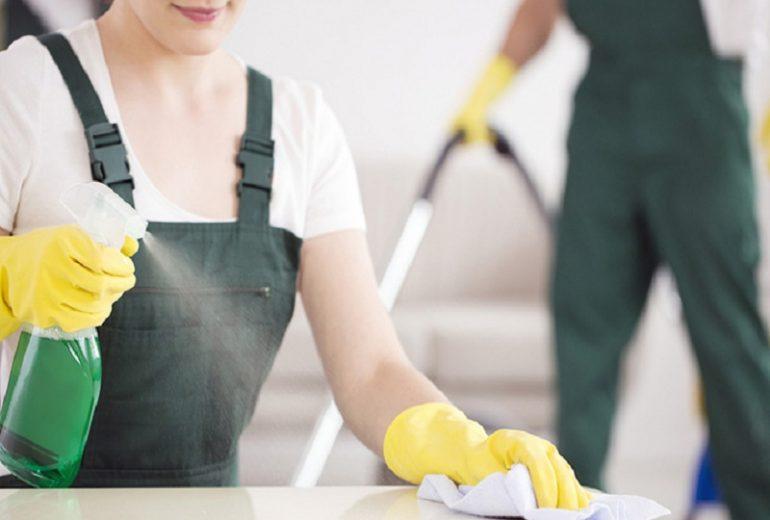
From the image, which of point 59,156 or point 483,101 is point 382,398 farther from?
point 483,101

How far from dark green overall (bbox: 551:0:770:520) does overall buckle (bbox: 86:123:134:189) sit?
1464mm

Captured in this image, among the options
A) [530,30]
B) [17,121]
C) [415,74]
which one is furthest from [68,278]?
[415,74]

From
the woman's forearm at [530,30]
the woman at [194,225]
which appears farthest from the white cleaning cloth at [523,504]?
the woman's forearm at [530,30]

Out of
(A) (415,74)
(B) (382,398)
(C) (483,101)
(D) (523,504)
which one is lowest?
(A) (415,74)

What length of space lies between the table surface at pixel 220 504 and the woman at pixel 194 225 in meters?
0.18

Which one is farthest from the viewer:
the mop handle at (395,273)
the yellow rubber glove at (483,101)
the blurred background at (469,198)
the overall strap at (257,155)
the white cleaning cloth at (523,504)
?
the blurred background at (469,198)

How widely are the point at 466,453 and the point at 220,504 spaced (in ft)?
0.65

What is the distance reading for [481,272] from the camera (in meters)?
4.38

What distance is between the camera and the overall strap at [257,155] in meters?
1.29

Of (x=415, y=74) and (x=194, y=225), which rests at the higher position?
(x=194, y=225)

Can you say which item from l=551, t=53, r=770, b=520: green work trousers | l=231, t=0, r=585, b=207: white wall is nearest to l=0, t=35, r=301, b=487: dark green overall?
l=551, t=53, r=770, b=520: green work trousers

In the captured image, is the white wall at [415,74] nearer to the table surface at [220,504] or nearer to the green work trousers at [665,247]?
the green work trousers at [665,247]

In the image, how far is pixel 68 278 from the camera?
0.97 metres

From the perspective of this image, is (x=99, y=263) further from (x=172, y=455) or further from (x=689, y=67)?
(x=689, y=67)
